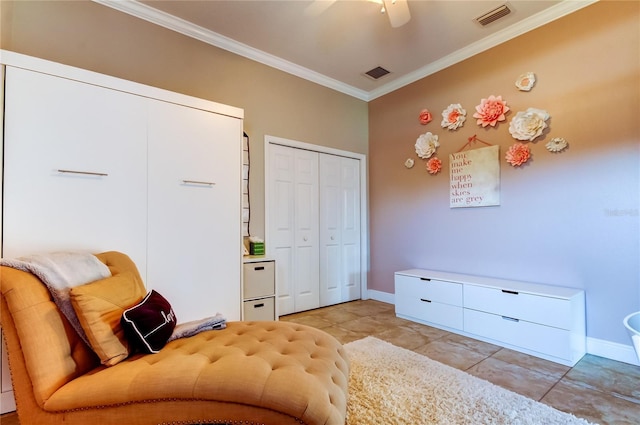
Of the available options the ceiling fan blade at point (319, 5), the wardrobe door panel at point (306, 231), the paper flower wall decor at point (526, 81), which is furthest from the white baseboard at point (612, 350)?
the ceiling fan blade at point (319, 5)

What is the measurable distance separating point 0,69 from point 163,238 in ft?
3.91

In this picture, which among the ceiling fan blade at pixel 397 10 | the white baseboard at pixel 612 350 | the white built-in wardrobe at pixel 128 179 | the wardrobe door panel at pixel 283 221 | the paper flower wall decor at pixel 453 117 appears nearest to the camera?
the white built-in wardrobe at pixel 128 179

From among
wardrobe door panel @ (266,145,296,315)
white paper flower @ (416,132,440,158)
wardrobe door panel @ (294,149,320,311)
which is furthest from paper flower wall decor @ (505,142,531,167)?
wardrobe door panel @ (266,145,296,315)

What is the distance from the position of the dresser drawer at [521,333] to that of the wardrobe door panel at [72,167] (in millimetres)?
2697

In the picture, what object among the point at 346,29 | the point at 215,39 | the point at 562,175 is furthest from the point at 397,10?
the point at 562,175

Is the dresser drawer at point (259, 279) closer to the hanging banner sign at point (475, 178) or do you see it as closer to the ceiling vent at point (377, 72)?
the hanging banner sign at point (475, 178)

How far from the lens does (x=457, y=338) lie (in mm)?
2719

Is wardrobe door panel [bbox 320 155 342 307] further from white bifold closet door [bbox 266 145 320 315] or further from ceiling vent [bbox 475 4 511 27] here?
ceiling vent [bbox 475 4 511 27]

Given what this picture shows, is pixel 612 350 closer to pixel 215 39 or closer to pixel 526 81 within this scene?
pixel 526 81

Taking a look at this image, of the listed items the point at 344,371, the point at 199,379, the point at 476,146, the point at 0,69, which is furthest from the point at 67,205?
the point at 476,146

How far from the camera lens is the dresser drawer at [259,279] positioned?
8.36 feet

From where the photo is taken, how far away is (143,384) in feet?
3.70

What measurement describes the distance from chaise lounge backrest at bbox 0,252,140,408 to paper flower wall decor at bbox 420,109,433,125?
3573 mm

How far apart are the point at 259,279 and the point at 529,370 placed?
2.10m
